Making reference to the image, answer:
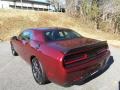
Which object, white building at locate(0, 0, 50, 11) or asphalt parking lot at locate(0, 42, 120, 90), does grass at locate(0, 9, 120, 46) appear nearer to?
asphalt parking lot at locate(0, 42, 120, 90)

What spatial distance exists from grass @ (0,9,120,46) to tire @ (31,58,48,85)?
12.6m

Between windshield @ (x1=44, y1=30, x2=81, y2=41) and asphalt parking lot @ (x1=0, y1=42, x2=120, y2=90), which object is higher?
windshield @ (x1=44, y1=30, x2=81, y2=41)

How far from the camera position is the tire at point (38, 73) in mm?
5192

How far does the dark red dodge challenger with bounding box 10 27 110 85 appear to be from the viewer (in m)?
4.55

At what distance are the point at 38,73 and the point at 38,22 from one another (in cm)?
1579

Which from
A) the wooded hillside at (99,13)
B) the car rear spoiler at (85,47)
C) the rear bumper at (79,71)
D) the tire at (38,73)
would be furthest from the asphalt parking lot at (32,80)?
the wooded hillside at (99,13)

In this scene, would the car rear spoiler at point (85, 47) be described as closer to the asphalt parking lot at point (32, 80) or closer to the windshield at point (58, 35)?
the asphalt parking lot at point (32, 80)

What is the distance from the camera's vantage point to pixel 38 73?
5.40m

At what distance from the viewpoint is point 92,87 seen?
5.11 meters

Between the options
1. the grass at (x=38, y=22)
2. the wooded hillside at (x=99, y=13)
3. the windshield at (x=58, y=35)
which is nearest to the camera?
the windshield at (x=58, y=35)

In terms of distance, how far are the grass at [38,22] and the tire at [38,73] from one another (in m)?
12.6

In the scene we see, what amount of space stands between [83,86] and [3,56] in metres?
4.91

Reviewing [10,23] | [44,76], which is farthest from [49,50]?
[10,23]

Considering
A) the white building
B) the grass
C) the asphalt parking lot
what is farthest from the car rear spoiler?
the white building
